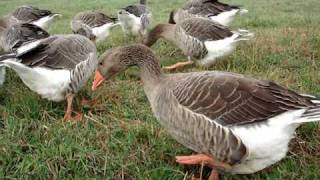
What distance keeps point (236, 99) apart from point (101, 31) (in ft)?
20.1

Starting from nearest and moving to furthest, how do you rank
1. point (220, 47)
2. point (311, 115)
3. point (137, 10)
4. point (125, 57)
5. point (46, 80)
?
point (311, 115) → point (125, 57) → point (46, 80) → point (220, 47) → point (137, 10)

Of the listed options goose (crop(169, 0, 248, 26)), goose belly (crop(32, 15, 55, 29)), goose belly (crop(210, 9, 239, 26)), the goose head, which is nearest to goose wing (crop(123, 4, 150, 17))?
goose (crop(169, 0, 248, 26))

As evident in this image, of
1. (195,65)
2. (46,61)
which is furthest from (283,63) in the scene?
(46,61)

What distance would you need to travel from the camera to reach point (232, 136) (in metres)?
3.57

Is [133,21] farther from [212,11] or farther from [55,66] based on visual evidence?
[55,66]

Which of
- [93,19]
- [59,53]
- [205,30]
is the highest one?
[59,53]

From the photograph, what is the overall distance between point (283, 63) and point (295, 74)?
26.1 inches

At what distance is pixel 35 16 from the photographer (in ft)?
32.6

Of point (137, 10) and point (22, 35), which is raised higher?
point (22, 35)

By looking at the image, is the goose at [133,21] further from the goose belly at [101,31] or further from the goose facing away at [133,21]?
the goose belly at [101,31]

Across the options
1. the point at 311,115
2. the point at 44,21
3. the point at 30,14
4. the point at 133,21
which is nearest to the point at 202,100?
the point at 311,115

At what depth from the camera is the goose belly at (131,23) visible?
10.5m

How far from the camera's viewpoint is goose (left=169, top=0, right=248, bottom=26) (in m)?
9.43

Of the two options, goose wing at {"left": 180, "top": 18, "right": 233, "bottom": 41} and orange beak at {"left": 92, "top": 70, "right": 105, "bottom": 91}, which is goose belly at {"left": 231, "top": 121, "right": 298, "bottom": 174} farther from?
goose wing at {"left": 180, "top": 18, "right": 233, "bottom": 41}
